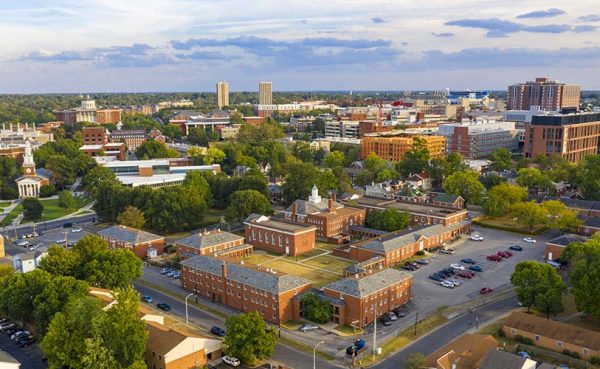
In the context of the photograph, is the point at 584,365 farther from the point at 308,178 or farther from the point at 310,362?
the point at 308,178

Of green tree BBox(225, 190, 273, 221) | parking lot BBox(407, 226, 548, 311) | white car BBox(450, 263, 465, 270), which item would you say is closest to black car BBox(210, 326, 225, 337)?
parking lot BBox(407, 226, 548, 311)

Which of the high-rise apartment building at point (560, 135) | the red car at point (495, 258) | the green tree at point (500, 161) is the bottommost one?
the red car at point (495, 258)

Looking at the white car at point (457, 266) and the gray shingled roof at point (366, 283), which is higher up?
the gray shingled roof at point (366, 283)

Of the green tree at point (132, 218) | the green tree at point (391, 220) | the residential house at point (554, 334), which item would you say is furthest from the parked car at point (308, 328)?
the green tree at point (132, 218)

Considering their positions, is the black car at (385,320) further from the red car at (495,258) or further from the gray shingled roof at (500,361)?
the red car at (495,258)

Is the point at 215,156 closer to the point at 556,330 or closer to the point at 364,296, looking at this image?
the point at 364,296

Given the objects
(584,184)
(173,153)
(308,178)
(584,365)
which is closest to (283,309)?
(584,365)

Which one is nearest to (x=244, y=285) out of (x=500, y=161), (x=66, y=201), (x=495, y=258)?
(x=495, y=258)
